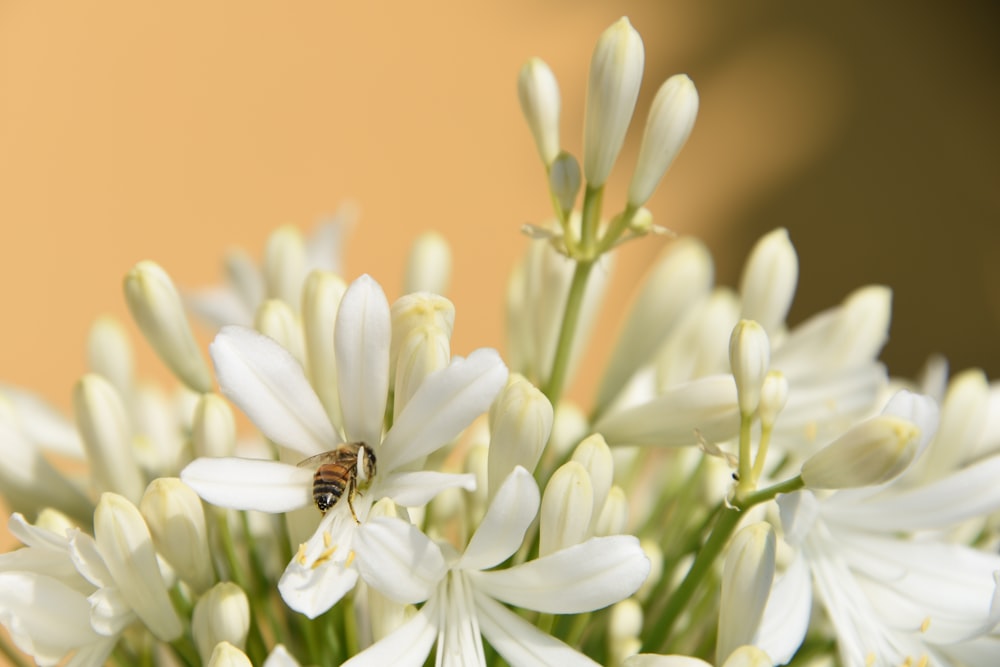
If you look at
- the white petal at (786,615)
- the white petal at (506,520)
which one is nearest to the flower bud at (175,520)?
the white petal at (506,520)

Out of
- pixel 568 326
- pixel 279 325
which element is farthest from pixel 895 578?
pixel 279 325

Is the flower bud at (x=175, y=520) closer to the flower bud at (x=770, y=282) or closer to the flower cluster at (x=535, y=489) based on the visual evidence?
the flower cluster at (x=535, y=489)

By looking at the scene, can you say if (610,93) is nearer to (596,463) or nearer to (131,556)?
(596,463)

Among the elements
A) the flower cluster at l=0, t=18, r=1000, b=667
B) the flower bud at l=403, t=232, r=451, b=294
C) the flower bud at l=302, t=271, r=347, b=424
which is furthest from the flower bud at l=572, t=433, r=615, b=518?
the flower bud at l=403, t=232, r=451, b=294

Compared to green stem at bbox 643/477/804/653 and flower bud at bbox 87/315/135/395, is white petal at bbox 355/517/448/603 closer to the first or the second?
green stem at bbox 643/477/804/653

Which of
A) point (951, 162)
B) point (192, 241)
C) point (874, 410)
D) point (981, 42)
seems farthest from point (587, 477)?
point (981, 42)
